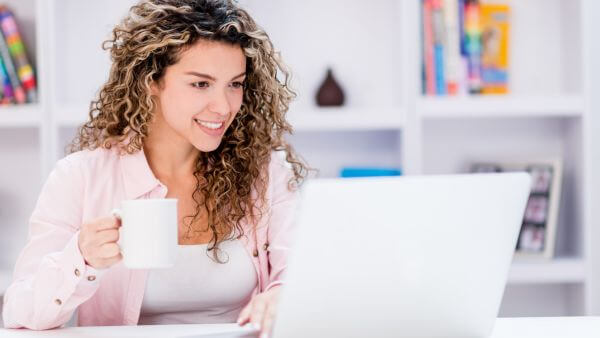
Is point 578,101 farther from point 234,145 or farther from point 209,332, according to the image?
point 209,332

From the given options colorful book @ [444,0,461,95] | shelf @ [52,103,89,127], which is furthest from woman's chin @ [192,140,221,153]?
colorful book @ [444,0,461,95]

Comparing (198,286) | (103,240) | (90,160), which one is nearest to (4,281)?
(90,160)

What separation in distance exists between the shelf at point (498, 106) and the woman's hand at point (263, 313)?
1455mm

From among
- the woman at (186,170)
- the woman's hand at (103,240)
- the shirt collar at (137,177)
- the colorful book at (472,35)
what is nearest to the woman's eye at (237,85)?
the woman at (186,170)

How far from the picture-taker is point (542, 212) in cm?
266

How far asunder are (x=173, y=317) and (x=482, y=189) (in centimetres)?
88

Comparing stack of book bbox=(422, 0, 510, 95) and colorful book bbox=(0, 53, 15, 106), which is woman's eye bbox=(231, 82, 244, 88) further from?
colorful book bbox=(0, 53, 15, 106)

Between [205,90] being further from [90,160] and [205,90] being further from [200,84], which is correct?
[90,160]

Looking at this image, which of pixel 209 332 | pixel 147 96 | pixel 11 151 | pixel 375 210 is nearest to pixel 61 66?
pixel 11 151

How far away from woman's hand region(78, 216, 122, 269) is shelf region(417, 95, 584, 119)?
4.85ft

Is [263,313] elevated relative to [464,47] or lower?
lower

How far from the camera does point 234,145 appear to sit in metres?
1.84

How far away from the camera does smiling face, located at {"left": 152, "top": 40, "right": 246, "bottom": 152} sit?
170cm

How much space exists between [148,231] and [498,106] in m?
1.66
